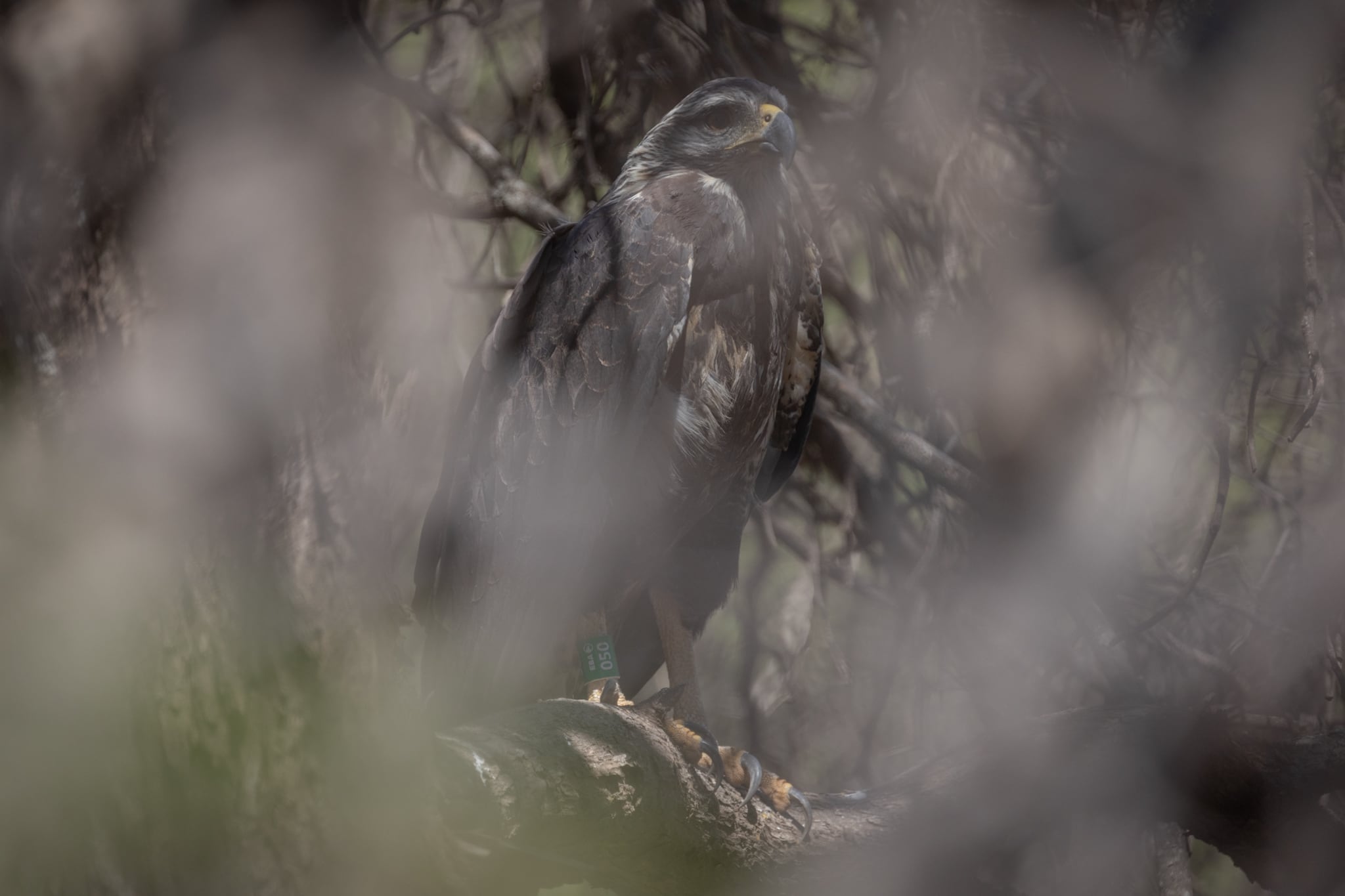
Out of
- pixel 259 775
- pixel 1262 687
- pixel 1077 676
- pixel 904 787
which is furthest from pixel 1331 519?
pixel 259 775

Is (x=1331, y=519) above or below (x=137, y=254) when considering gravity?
below

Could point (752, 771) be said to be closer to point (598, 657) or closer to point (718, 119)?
point (598, 657)

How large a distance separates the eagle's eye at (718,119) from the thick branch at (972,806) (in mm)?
1199

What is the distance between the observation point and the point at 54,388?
0.58 metres

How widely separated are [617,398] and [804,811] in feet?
2.56

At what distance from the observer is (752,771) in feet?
5.65

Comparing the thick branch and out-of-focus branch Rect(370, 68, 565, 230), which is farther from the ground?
out-of-focus branch Rect(370, 68, 565, 230)

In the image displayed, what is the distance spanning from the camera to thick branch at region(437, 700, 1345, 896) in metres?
1.38

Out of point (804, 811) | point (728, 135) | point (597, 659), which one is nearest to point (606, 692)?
point (597, 659)

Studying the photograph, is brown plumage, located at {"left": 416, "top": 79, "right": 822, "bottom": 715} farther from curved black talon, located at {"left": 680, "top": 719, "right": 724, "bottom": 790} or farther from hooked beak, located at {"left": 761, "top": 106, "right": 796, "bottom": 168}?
curved black talon, located at {"left": 680, "top": 719, "right": 724, "bottom": 790}

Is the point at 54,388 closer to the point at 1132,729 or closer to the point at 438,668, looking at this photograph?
the point at 438,668

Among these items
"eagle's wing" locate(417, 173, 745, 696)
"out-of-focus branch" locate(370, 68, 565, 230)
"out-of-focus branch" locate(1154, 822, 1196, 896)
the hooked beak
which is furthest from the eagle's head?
"out-of-focus branch" locate(1154, 822, 1196, 896)

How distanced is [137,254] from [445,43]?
6.41 ft

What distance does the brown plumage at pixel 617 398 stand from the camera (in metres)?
1.79
